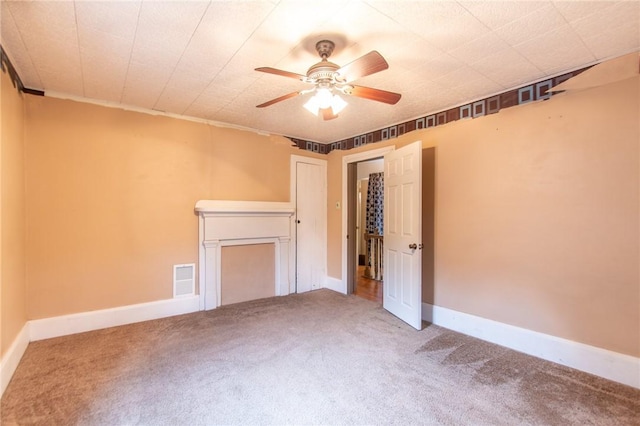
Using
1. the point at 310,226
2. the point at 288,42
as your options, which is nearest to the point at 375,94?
the point at 288,42

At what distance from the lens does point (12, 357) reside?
2.22 meters

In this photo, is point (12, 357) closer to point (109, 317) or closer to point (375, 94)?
point (109, 317)

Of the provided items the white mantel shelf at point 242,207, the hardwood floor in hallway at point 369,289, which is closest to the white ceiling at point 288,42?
the white mantel shelf at point 242,207

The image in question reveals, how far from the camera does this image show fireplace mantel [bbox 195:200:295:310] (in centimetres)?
363

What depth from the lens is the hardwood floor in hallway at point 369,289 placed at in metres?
4.34

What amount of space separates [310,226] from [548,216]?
10.0 feet

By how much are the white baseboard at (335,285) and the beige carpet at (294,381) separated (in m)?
1.36

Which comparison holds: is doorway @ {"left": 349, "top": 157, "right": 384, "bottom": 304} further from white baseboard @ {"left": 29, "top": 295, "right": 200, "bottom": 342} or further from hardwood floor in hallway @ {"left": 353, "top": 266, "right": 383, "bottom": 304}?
white baseboard @ {"left": 29, "top": 295, "right": 200, "bottom": 342}

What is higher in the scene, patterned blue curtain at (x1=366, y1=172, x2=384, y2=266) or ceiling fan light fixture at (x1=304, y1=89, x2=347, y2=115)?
ceiling fan light fixture at (x1=304, y1=89, x2=347, y2=115)

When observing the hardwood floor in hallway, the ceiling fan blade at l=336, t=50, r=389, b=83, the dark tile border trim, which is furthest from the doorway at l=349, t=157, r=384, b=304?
the dark tile border trim

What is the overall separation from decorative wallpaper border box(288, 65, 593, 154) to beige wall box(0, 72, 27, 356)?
2.96 metres

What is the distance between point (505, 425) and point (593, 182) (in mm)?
1931

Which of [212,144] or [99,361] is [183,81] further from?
[99,361]

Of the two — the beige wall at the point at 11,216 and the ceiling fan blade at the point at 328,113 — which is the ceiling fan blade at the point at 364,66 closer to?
the ceiling fan blade at the point at 328,113
